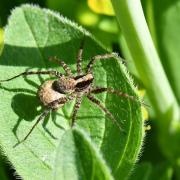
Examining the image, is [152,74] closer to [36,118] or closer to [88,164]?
[36,118]

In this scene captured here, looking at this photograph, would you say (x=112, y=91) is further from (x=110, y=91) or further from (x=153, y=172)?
(x=153, y=172)

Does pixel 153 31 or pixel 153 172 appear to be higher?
pixel 153 31

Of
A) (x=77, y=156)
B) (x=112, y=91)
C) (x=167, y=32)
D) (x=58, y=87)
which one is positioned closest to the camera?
(x=77, y=156)

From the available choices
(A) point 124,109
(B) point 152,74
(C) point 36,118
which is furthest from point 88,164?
(B) point 152,74

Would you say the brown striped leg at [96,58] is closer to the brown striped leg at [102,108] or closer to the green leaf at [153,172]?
the brown striped leg at [102,108]

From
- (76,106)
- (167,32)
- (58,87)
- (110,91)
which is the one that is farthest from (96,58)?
(167,32)

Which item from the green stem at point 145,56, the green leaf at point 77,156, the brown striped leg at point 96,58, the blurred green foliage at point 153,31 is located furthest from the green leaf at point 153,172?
the green leaf at point 77,156
